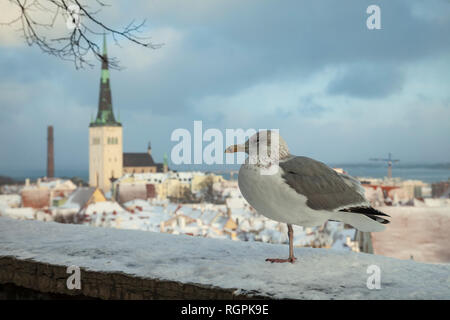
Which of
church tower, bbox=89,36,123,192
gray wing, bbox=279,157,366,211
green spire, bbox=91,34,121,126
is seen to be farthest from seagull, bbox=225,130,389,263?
church tower, bbox=89,36,123,192

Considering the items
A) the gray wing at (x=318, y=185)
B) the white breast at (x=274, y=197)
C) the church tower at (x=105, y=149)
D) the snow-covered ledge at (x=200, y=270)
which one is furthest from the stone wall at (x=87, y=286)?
the church tower at (x=105, y=149)

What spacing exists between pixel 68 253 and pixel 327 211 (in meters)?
1.19

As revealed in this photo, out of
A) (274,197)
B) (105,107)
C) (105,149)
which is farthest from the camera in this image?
(105,149)

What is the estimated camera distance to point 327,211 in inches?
72.4

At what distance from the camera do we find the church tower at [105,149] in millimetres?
63656

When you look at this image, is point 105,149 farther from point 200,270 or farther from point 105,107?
point 200,270

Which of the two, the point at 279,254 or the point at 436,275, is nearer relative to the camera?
the point at 436,275

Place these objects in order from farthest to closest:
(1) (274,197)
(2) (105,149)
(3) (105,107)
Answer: (2) (105,149)
(3) (105,107)
(1) (274,197)

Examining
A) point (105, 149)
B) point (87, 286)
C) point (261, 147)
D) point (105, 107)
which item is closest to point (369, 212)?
point (261, 147)

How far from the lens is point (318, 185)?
72.7 inches

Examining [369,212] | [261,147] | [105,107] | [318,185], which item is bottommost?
[369,212]

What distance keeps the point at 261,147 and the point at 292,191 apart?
21 cm
